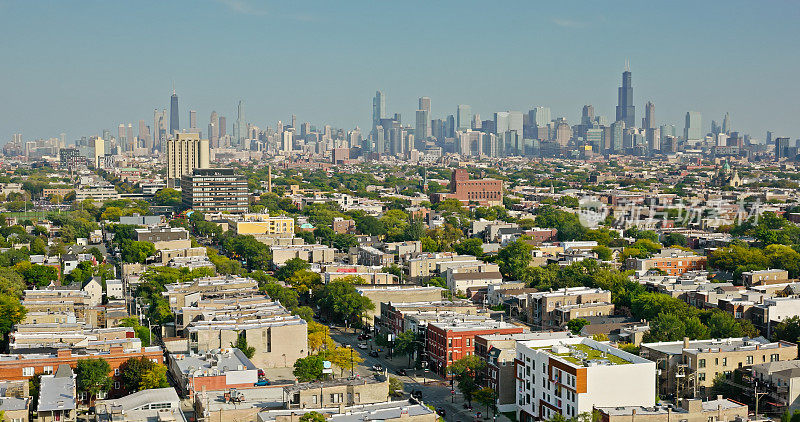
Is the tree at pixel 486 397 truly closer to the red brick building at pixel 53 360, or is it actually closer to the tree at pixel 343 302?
the red brick building at pixel 53 360

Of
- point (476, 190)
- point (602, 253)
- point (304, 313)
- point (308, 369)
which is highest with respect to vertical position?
point (476, 190)

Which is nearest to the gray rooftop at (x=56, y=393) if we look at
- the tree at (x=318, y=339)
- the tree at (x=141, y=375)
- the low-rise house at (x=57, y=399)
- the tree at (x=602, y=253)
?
the low-rise house at (x=57, y=399)

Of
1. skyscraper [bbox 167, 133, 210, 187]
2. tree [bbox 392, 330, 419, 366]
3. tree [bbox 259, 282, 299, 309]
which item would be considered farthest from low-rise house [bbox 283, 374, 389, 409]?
skyscraper [bbox 167, 133, 210, 187]

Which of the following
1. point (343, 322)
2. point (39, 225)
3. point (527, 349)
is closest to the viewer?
point (527, 349)

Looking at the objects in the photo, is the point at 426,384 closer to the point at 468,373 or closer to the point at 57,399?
the point at 468,373

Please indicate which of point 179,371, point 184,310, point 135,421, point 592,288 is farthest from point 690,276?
point 135,421

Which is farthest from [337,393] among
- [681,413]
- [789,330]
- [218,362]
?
[789,330]

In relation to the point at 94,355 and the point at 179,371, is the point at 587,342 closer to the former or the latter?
the point at 179,371
